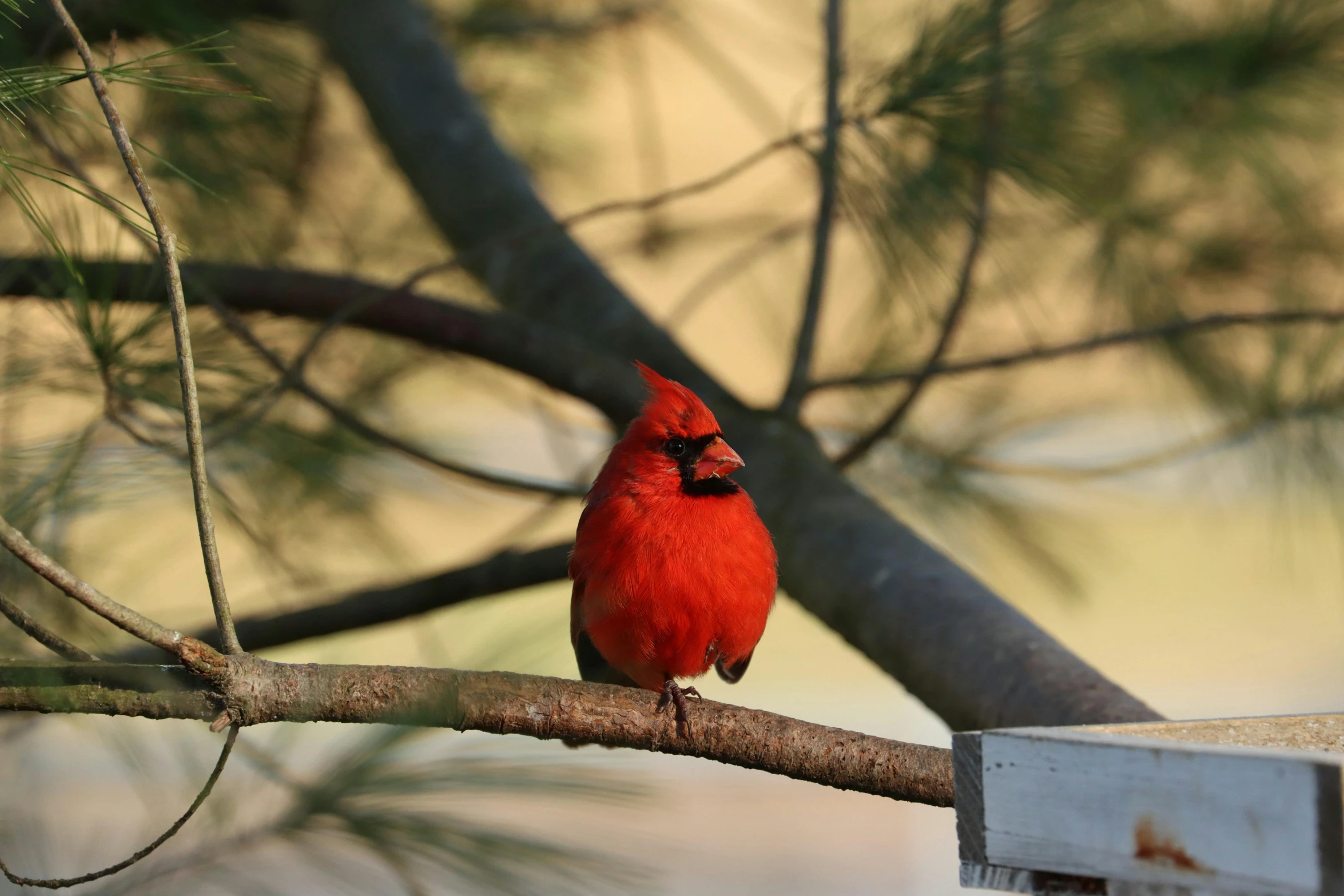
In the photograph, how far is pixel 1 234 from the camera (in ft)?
6.31

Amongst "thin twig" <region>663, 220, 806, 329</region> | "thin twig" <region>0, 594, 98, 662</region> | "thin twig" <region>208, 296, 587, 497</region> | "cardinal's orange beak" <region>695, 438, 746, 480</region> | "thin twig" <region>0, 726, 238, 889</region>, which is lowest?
"thin twig" <region>0, 726, 238, 889</region>

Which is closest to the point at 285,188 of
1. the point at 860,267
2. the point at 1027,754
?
the point at 860,267

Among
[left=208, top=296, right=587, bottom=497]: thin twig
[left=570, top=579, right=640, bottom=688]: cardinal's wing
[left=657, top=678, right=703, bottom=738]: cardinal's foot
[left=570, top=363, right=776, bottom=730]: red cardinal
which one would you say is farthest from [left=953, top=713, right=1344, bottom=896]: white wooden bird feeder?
[left=208, top=296, right=587, bottom=497]: thin twig

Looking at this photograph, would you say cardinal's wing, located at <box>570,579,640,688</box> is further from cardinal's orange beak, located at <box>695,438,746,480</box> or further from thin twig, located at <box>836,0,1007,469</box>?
thin twig, located at <box>836,0,1007,469</box>

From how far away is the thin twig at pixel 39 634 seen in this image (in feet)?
3.00

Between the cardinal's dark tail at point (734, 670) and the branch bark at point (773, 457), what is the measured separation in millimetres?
108

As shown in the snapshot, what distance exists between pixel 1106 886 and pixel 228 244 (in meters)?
1.74

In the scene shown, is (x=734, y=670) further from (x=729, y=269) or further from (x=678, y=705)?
(x=729, y=269)

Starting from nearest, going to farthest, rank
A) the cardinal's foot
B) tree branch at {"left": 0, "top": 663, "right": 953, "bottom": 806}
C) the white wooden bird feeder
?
the white wooden bird feeder < tree branch at {"left": 0, "top": 663, "right": 953, "bottom": 806} < the cardinal's foot

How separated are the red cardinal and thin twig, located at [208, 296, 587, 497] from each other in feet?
1.19

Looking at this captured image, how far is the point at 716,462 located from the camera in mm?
1517

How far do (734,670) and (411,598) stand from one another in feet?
1.82

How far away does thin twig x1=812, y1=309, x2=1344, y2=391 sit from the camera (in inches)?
65.9

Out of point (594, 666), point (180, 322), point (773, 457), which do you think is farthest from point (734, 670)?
point (180, 322)
